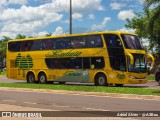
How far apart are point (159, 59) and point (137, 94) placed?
2856 cm

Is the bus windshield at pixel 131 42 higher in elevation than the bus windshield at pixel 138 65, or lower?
higher

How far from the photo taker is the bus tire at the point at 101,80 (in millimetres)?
27862

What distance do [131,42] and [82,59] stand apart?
12.8 ft

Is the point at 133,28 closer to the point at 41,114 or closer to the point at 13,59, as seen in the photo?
the point at 13,59

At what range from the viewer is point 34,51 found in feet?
107

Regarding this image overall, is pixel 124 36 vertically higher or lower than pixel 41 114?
higher

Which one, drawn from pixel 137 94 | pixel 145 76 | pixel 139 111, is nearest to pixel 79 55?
pixel 145 76

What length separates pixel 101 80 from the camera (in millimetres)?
28172

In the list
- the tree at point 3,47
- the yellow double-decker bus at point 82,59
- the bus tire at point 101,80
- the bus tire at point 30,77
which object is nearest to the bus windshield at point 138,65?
the yellow double-decker bus at point 82,59

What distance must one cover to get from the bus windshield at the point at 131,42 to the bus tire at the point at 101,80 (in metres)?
2.77

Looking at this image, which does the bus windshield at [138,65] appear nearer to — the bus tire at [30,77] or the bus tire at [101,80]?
the bus tire at [101,80]

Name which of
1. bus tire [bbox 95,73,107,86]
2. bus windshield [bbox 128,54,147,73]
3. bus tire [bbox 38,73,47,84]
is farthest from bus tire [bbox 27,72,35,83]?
bus windshield [bbox 128,54,147,73]

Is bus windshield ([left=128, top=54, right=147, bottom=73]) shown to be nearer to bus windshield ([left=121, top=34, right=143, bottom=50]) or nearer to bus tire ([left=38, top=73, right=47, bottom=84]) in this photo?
bus windshield ([left=121, top=34, right=143, bottom=50])

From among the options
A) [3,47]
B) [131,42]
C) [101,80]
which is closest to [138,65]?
[131,42]
